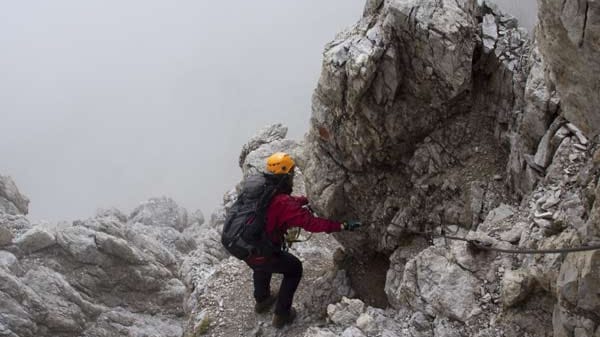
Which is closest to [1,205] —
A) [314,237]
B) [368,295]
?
[314,237]

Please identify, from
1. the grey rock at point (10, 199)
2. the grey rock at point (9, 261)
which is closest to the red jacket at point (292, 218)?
the grey rock at point (9, 261)

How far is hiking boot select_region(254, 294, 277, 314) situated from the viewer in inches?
591

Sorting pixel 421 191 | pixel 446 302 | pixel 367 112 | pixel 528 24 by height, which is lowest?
pixel 446 302

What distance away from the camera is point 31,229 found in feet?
95.1

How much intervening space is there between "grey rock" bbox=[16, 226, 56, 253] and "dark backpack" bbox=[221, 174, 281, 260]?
67.6ft

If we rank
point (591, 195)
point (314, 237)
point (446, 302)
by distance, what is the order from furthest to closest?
1. point (314, 237)
2. point (446, 302)
3. point (591, 195)

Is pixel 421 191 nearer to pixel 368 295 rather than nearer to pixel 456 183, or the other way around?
pixel 456 183

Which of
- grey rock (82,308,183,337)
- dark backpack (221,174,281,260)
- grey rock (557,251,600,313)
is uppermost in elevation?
dark backpack (221,174,281,260)

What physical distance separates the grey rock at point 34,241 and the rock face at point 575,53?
28.2m

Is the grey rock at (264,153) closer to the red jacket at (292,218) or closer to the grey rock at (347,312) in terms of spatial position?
the red jacket at (292,218)

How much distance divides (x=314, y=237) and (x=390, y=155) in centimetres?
840

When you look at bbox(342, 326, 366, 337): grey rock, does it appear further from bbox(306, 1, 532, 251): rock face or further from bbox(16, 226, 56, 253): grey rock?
bbox(16, 226, 56, 253): grey rock

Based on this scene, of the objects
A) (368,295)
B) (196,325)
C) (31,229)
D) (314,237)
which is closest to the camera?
(368,295)

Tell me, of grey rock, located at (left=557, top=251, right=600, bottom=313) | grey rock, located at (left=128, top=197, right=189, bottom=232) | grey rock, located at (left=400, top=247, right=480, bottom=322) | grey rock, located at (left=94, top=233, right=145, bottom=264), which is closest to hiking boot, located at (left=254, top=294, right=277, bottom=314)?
grey rock, located at (left=400, top=247, right=480, bottom=322)
